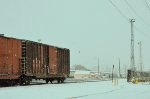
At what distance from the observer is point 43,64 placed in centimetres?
3741

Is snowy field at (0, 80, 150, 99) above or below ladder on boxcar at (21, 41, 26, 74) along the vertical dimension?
below

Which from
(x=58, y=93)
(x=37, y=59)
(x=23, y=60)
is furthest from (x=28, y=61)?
(x=58, y=93)

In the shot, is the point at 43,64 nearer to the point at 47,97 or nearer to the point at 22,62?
the point at 22,62

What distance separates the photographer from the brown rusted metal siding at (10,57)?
29.5 m

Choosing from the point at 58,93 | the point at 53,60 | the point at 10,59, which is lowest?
the point at 58,93

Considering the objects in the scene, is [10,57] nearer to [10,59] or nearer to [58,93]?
[10,59]

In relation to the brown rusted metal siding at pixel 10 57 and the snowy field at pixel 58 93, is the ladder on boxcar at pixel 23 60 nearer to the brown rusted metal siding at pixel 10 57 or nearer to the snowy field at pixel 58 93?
the brown rusted metal siding at pixel 10 57

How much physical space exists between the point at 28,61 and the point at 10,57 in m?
3.27

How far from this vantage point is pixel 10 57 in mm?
30828

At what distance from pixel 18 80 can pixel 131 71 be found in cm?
2781

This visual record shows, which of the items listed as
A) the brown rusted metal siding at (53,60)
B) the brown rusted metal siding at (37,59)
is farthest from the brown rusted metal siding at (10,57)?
the brown rusted metal siding at (53,60)

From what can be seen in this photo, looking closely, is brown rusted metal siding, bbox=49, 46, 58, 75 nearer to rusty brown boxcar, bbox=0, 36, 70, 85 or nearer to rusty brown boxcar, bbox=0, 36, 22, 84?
rusty brown boxcar, bbox=0, 36, 70, 85

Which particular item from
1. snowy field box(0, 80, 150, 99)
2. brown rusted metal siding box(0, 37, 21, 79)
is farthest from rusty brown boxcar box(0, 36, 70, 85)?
snowy field box(0, 80, 150, 99)

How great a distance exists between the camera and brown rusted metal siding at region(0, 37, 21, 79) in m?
29.5
